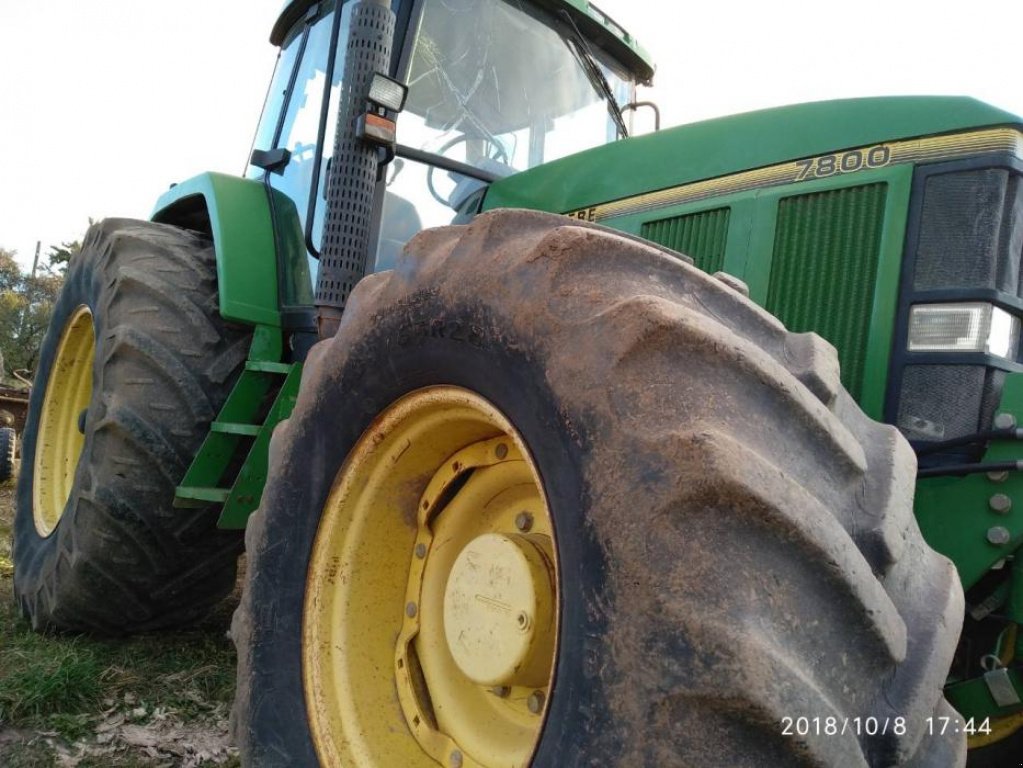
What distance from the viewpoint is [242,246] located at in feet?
9.93

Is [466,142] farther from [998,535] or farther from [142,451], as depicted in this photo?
[998,535]

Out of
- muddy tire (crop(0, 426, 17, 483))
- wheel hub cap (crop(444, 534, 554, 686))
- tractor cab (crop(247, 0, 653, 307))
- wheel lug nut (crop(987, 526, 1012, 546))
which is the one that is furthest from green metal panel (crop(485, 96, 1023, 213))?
muddy tire (crop(0, 426, 17, 483))

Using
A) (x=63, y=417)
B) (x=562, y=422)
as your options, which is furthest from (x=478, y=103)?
(x=63, y=417)

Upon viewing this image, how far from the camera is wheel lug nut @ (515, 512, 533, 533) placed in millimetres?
1599

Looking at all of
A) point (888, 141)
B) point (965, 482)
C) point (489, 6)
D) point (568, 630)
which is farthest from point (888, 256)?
point (489, 6)

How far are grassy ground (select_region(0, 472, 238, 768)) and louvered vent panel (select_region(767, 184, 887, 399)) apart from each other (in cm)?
186

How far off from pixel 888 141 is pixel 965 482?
2.55 ft

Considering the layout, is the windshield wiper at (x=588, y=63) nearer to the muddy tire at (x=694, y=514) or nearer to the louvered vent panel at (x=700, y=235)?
the louvered vent panel at (x=700, y=235)

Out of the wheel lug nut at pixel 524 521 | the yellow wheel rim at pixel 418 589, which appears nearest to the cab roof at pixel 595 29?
the yellow wheel rim at pixel 418 589

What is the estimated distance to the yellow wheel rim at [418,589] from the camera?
154 cm

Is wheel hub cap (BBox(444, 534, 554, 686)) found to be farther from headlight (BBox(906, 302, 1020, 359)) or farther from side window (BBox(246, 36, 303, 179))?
side window (BBox(246, 36, 303, 179))

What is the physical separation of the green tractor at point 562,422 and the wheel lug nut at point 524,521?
27 mm

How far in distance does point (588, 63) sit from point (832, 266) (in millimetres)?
1616

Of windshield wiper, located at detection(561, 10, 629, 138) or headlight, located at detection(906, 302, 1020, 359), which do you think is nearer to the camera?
headlight, located at detection(906, 302, 1020, 359)
